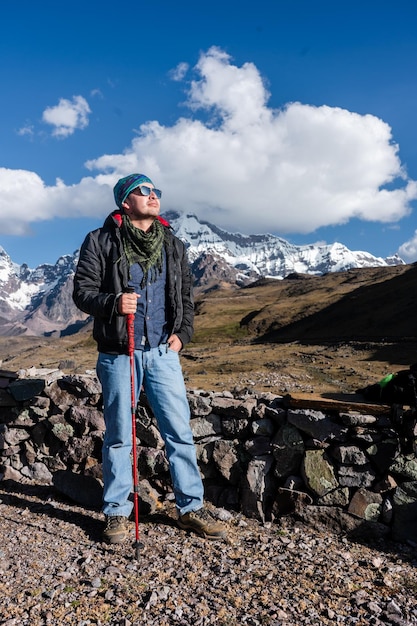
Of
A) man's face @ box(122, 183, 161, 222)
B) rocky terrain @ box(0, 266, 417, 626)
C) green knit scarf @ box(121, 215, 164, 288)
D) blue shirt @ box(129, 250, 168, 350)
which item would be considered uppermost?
man's face @ box(122, 183, 161, 222)

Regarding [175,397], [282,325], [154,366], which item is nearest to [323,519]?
[175,397]

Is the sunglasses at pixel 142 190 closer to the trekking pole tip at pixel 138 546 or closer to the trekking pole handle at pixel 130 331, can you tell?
the trekking pole handle at pixel 130 331

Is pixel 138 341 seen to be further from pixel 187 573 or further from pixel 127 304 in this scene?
pixel 187 573

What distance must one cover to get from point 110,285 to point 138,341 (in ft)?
2.23

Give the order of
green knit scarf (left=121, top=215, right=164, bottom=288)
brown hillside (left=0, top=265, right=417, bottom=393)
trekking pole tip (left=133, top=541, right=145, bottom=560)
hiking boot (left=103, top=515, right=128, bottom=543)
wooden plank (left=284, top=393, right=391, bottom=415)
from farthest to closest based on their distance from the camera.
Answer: brown hillside (left=0, top=265, right=417, bottom=393)
wooden plank (left=284, top=393, right=391, bottom=415)
green knit scarf (left=121, top=215, right=164, bottom=288)
hiking boot (left=103, top=515, right=128, bottom=543)
trekking pole tip (left=133, top=541, right=145, bottom=560)

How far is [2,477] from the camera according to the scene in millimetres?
7195

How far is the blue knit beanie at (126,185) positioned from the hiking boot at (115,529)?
3.45 meters

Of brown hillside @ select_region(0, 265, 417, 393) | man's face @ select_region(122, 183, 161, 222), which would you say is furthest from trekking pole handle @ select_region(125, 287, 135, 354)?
brown hillside @ select_region(0, 265, 417, 393)

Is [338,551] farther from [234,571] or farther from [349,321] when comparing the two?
[349,321]

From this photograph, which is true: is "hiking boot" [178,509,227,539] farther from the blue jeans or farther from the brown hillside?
the brown hillside

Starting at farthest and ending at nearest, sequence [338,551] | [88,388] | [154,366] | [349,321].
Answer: [349,321]
[88,388]
[154,366]
[338,551]

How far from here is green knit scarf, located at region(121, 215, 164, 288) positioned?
5.27 meters

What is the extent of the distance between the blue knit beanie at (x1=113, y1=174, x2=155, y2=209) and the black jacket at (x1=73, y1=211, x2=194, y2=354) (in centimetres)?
19

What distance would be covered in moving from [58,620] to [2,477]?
4.01 meters
